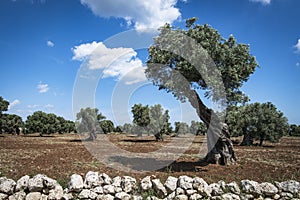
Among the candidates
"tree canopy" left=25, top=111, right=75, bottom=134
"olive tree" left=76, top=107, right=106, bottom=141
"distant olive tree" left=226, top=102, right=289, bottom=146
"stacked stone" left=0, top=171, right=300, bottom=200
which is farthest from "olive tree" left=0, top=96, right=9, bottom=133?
"stacked stone" left=0, top=171, right=300, bottom=200

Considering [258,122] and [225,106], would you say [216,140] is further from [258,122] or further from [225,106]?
[258,122]

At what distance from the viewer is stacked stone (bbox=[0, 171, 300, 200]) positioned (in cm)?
854

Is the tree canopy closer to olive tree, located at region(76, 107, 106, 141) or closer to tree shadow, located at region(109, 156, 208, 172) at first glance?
olive tree, located at region(76, 107, 106, 141)

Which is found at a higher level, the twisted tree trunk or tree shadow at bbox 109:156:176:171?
the twisted tree trunk

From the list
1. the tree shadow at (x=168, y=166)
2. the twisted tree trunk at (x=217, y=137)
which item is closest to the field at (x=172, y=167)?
the tree shadow at (x=168, y=166)

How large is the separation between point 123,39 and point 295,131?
126m

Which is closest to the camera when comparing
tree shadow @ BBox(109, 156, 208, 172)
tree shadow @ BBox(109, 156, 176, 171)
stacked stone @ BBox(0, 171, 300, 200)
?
stacked stone @ BBox(0, 171, 300, 200)

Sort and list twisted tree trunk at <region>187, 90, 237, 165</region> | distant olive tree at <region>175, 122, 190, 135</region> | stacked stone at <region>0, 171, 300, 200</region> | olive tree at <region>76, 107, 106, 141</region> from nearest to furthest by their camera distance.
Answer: stacked stone at <region>0, 171, 300, 200</region> < twisted tree trunk at <region>187, 90, 237, 165</region> < olive tree at <region>76, 107, 106, 141</region> < distant olive tree at <region>175, 122, 190, 135</region>

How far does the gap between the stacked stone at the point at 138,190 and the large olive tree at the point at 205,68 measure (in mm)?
8747

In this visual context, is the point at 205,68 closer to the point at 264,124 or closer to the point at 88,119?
the point at 264,124

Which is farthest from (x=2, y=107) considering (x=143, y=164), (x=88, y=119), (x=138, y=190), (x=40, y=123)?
(x=138, y=190)

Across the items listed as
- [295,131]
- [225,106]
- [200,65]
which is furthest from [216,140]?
[295,131]

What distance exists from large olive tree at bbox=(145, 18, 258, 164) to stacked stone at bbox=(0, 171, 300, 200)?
8747 mm

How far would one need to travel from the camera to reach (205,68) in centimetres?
1588
